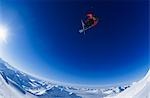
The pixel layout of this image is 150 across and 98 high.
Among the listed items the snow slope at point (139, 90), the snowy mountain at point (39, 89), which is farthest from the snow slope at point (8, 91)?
the snow slope at point (139, 90)

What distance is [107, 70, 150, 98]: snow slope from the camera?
1660 mm

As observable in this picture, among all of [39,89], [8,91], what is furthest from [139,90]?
[8,91]

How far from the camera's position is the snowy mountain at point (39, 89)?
163cm

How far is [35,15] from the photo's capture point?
5.31ft

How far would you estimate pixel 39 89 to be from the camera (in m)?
1.64

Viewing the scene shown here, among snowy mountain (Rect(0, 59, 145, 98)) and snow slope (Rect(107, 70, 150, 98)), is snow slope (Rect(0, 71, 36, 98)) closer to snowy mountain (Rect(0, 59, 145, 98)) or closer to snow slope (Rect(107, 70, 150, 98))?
snowy mountain (Rect(0, 59, 145, 98))

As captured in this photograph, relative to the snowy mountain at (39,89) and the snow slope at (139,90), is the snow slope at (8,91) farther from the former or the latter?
the snow slope at (139,90)

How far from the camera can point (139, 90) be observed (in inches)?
65.4

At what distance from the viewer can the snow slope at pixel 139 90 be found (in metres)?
1.66

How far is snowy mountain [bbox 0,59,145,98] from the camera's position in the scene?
1.63 m

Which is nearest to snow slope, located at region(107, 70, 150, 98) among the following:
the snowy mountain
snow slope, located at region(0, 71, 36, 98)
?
the snowy mountain

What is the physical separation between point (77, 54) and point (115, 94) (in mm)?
282

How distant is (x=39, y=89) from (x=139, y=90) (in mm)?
499

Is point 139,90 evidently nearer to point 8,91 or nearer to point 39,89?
point 39,89
